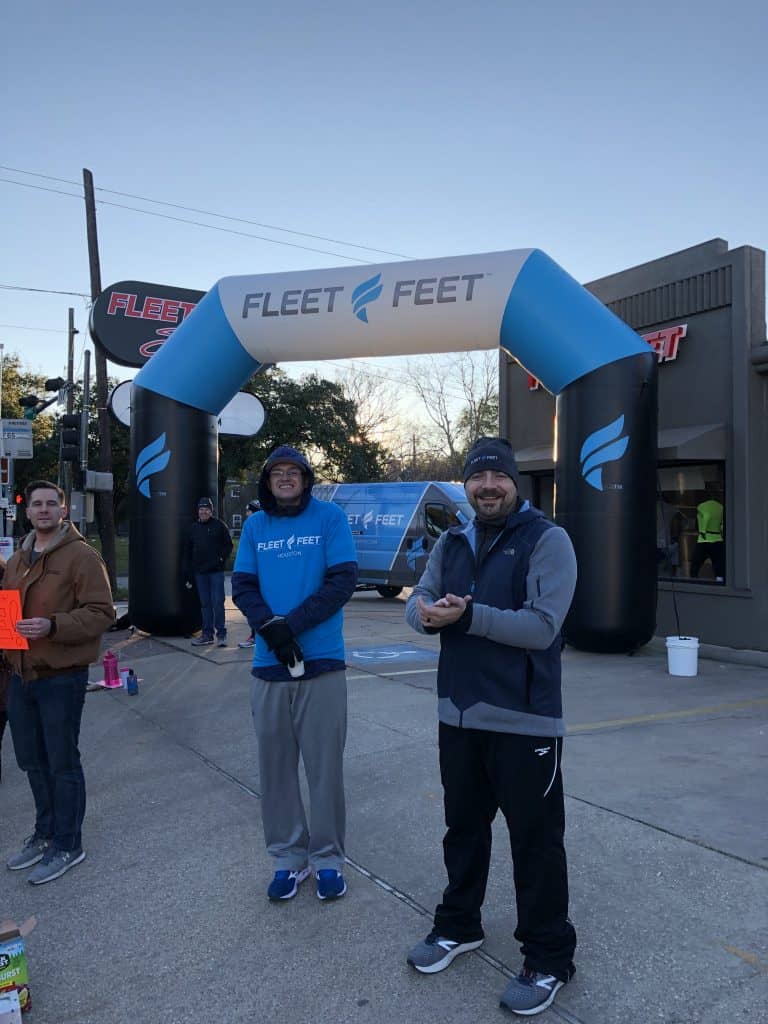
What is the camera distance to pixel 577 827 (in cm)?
427

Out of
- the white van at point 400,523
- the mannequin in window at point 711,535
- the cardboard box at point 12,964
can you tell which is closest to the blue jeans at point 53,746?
the cardboard box at point 12,964

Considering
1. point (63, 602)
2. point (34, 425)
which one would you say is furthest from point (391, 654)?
point (34, 425)

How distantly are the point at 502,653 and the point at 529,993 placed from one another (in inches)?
44.7

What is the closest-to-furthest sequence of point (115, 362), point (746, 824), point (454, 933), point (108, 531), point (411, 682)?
point (454, 933) → point (746, 824) → point (411, 682) → point (115, 362) → point (108, 531)

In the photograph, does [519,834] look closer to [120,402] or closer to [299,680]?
[299,680]

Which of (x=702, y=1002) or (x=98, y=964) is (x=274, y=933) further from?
(x=702, y=1002)

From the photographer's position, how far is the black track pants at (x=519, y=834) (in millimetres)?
2803

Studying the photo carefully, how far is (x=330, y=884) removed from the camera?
355 cm

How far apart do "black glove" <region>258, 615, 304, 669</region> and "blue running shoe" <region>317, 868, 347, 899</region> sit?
951 millimetres

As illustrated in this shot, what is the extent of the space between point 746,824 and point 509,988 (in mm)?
2125

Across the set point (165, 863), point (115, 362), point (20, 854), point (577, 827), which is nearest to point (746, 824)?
point (577, 827)

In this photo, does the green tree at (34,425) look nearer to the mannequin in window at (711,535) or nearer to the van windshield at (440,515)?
the van windshield at (440,515)

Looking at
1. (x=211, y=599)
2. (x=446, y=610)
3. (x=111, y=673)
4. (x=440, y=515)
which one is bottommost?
(x=111, y=673)

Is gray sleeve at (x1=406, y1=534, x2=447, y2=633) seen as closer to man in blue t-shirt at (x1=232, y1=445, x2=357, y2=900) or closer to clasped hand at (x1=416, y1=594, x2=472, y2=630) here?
clasped hand at (x1=416, y1=594, x2=472, y2=630)
